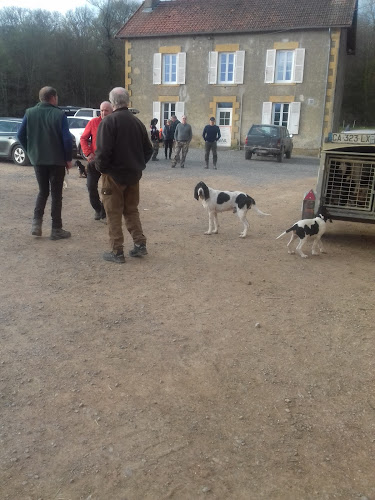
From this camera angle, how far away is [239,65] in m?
25.6

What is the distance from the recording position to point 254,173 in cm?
1549

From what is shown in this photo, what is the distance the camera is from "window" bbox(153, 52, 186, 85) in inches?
1054

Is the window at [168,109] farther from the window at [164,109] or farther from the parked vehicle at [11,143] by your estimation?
the parked vehicle at [11,143]

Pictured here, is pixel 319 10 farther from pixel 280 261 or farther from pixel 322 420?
pixel 322 420

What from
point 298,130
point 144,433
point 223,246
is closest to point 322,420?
point 144,433

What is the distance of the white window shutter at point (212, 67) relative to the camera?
26.0 meters

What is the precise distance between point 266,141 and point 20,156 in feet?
35.6

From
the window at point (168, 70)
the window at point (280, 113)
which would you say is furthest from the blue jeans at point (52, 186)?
the window at point (168, 70)

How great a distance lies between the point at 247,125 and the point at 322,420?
25.0 meters

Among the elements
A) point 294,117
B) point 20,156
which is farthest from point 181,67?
point 20,156

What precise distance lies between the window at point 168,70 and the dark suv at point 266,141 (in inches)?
332

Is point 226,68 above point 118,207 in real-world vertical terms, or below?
above

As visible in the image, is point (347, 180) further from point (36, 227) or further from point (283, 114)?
point (283, 114)

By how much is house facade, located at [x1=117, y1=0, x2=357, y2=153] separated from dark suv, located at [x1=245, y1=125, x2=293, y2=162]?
519 centimetres
